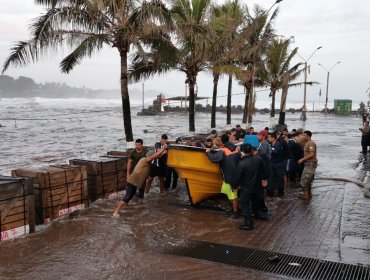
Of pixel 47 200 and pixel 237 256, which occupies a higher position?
pixel 47 200

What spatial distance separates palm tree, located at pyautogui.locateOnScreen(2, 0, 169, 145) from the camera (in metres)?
11.6

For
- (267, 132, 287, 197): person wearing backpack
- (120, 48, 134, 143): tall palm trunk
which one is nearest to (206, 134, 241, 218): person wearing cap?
(267, 132, 287, 197): person wearing backpack

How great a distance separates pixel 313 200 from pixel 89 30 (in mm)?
8323

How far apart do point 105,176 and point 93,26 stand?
16.9 feet

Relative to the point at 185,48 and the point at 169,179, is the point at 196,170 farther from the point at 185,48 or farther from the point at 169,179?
the point at 185,48

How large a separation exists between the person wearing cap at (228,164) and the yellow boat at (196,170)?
14.2 inches

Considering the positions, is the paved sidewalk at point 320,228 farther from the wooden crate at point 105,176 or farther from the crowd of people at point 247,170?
the wooden crate at point 105,176

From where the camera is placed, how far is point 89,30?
12.5 meters

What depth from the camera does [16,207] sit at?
7.21 metres

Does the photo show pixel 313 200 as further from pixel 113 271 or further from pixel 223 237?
pixel 113 271

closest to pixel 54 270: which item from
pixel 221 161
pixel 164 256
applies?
pixel 164 256

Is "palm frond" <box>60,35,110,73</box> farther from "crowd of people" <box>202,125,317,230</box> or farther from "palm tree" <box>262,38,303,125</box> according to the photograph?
"palm tree" <box>262,38,303,125</box>

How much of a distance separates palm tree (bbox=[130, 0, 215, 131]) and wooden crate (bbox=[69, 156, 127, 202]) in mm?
4387

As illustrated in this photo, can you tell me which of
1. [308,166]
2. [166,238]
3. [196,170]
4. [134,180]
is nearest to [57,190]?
[134,180]
